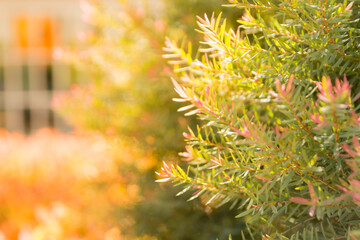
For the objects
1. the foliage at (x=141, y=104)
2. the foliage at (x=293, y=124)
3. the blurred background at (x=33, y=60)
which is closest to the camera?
the foliage at (x=293, y=124)

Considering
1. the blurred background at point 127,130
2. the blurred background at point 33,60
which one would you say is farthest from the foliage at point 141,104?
the blurred background at point 33,60

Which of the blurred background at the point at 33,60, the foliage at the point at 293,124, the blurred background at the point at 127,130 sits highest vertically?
the foliage at the point at 293,124

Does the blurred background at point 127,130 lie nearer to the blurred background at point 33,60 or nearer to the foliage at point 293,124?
the foliage at point 293,124

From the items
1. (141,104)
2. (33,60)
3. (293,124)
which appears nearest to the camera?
(293,124)

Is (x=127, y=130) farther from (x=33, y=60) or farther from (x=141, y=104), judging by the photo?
(x=33, y=60)

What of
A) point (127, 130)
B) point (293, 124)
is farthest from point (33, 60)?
point (293, 124)

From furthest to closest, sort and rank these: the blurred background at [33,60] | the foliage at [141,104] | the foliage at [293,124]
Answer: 1. the blurred background at [33,60]
2. the foliage at [141,104]
3. the foliage at [293,124]

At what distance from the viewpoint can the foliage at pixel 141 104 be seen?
2.01m

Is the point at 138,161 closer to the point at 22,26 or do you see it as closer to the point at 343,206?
the point at 343,206

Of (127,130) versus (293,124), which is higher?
(293,124)

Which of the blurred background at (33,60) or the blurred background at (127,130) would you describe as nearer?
the blurred background at (127,130)

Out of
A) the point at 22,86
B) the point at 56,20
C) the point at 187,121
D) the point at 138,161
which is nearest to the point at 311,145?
the point at 187,121

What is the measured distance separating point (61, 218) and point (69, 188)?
0.85 metres

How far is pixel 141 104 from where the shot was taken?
235 centimetres
